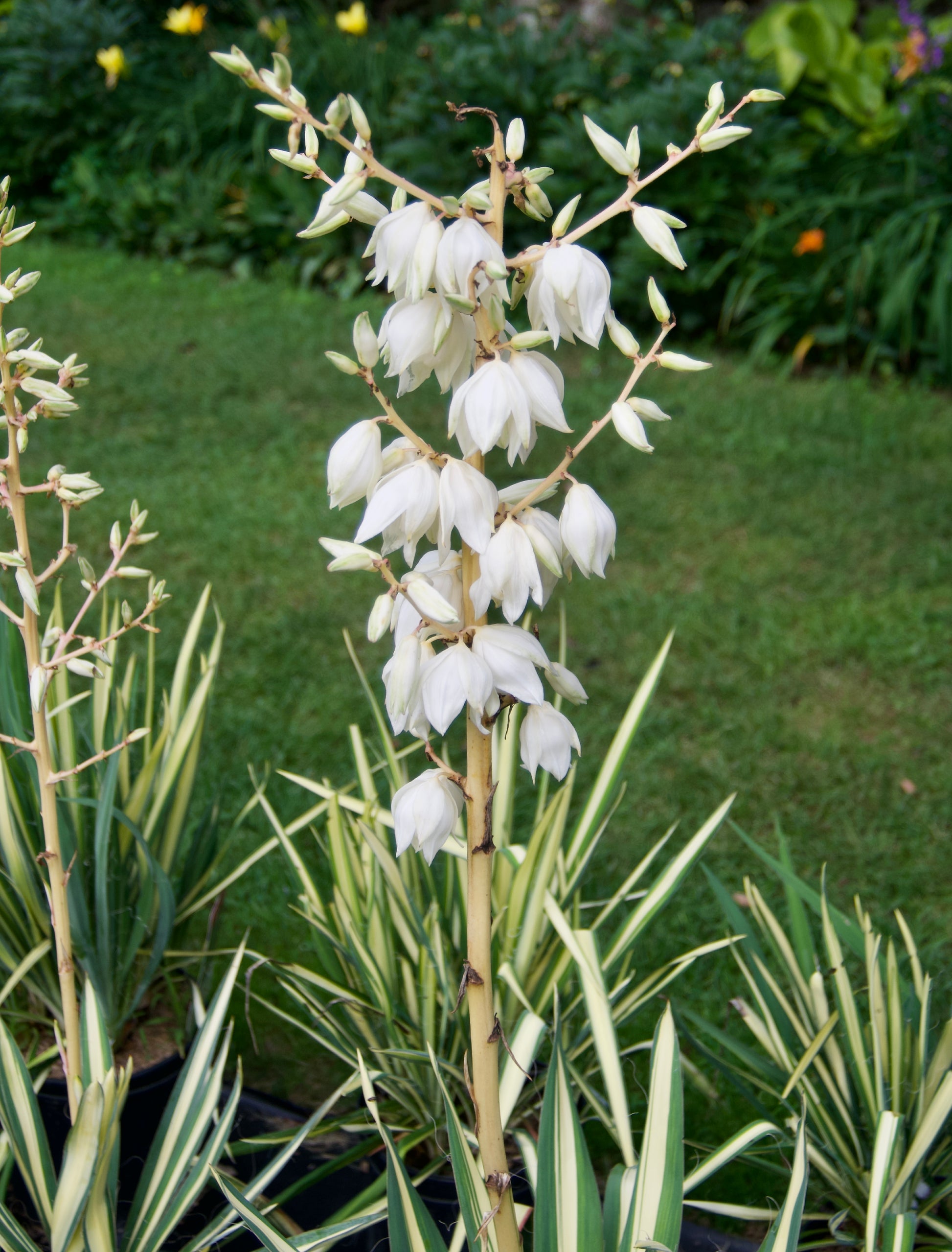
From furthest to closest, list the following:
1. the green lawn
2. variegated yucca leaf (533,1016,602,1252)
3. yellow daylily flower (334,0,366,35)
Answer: yellow daylily flower (334,0,366,35) < the green lawn < variegated yucca leaf (533,1016,602,1252)

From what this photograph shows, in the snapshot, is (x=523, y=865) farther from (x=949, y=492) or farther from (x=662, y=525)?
(x=949, y=492)

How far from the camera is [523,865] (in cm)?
167

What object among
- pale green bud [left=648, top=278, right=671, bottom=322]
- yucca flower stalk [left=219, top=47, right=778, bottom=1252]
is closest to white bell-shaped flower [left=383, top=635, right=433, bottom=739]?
yucca flower stalk [left=219, top=47, right=778, bottom=1252]

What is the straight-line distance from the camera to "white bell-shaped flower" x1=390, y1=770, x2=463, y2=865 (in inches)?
41.3

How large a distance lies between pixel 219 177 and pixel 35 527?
3.30m

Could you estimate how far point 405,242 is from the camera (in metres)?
0.94

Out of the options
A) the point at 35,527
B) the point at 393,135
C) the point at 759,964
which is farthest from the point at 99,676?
the point at 393,135

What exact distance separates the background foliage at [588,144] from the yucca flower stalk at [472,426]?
399 cm

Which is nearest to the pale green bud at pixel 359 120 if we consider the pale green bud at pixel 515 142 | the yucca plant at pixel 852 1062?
the pale green bud at pixel 515 142

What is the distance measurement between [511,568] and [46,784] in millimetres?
612

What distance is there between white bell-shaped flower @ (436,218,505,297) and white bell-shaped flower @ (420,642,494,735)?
0.96 feet

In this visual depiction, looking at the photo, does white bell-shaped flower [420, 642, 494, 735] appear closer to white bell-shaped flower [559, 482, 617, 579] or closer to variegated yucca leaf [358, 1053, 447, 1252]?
white bell-shaped flower [559, 482, 617, 579]

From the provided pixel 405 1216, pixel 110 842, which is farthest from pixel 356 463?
pixel 110 842

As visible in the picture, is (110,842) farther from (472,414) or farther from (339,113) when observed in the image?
(339,113)
